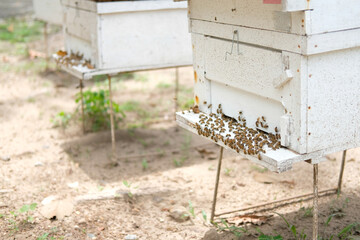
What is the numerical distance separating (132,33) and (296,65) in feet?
8.12

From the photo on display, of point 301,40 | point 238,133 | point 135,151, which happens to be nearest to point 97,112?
point 135,151

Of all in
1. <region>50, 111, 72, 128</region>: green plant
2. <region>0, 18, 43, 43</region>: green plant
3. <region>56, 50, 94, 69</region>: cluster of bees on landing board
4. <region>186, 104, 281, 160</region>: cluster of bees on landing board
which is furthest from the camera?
<region>0, 18, 43, 43</region>: green plant

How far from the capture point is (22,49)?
31.4ft

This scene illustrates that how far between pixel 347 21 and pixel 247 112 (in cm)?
83

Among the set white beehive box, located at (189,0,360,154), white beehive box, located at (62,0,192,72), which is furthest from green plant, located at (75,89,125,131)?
white beehive box, located at (189,0,360,154)

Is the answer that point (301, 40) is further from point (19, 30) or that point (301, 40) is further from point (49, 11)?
point (19, 30)

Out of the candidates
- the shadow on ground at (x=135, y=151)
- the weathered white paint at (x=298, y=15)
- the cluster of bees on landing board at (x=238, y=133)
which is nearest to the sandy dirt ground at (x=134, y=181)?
the shadow on ground at (x=135, y=151)

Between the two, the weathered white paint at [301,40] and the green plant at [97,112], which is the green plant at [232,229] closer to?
the weathered white paint at [301,40]

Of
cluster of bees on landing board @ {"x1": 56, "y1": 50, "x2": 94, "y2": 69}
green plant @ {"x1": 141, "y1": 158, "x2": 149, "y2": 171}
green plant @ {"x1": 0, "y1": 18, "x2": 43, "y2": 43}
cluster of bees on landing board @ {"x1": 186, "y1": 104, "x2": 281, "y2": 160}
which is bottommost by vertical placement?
green plant @ {"x1": 141, "y1": 158, "x2": 149, "y2": 171}

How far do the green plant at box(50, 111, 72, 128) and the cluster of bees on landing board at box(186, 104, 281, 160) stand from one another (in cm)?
306

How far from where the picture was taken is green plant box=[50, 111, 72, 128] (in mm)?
6113

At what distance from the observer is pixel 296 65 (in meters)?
2.60

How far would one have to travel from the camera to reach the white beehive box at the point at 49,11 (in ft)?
22.5

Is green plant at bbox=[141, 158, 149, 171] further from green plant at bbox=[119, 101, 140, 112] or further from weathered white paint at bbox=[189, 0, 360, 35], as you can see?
weathered white paint at bbox=[189, 0, 360, 35]
